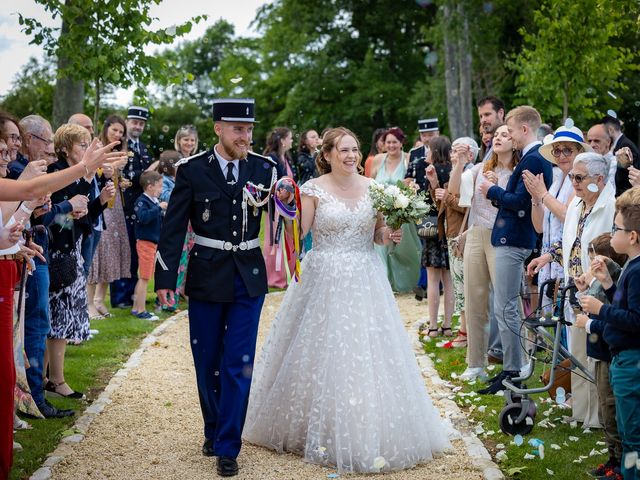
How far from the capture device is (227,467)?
641 cm

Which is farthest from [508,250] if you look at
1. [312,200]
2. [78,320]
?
[78,320]

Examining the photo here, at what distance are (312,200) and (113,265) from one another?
607 cm

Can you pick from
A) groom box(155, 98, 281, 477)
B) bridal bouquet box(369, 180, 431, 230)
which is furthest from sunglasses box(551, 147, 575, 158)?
groom box(155, 98, 281, 477)

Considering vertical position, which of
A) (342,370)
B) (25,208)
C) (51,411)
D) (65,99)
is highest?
(65,99)

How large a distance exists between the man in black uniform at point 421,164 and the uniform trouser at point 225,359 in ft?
21.8

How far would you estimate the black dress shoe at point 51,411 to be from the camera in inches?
303

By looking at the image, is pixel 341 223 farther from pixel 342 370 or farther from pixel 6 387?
pixel 6 387

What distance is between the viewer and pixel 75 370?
9.48 metres

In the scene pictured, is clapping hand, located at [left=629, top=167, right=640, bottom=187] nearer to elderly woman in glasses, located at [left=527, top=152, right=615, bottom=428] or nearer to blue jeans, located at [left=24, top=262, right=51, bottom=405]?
elderly woman in glasses, located at [left=527, top=152, right=615, bottom=428]

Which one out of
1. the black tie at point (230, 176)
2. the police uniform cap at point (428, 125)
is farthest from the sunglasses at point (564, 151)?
the police uniform cap at point (428, 125)

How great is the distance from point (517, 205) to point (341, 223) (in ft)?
6.16

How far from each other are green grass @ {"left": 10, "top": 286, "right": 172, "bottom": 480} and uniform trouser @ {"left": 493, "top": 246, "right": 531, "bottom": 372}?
12.7ft

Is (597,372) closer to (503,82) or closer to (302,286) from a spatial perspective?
(302,286)

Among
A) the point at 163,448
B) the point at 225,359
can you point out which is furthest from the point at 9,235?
the point at 163,448
